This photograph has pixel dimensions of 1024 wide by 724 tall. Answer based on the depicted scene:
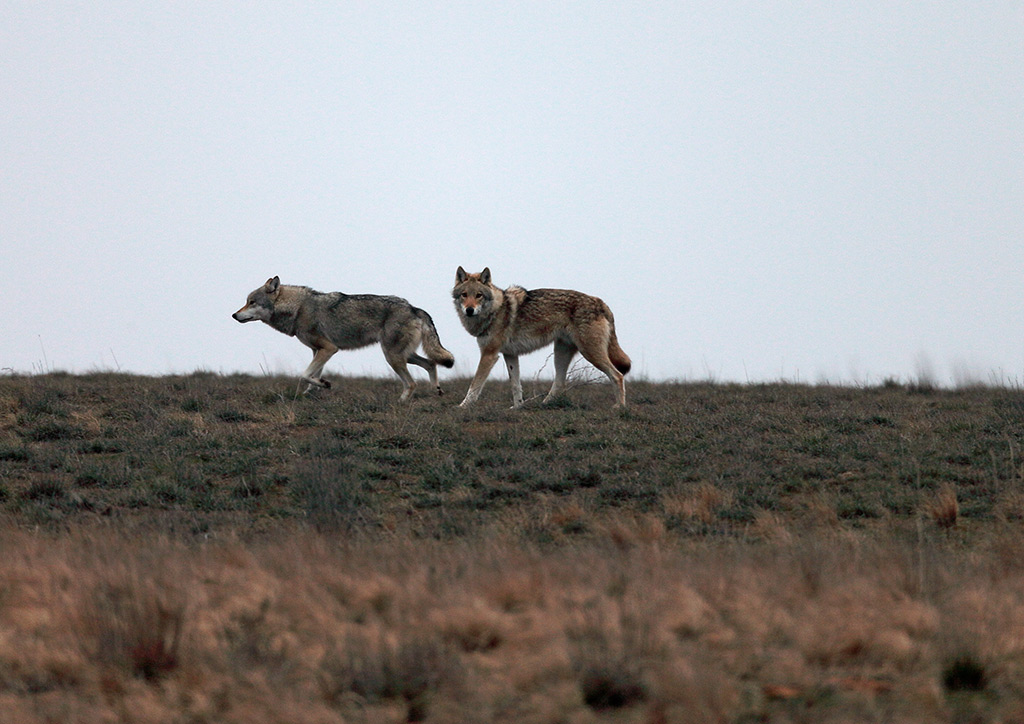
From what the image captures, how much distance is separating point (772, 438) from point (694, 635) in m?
7.12

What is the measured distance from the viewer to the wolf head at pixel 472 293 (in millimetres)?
14371

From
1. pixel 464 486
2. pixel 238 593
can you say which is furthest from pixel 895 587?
pixel 464 486

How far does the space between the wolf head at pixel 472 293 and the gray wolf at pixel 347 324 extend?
93 centimetres

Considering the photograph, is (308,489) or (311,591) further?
(308,489)

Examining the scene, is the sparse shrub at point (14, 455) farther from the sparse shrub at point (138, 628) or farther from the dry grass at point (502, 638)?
the sparse shrub at point (138, 628)

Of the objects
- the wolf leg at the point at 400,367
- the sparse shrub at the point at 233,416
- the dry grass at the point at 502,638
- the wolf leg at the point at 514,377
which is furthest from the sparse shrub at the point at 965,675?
the wolf leg at the point at 400,367

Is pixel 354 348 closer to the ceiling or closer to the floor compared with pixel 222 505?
closer to the ceiling

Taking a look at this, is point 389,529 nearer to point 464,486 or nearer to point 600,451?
point 464,486

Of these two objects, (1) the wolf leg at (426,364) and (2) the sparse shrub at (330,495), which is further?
(1) the wolf leg at (426,364)

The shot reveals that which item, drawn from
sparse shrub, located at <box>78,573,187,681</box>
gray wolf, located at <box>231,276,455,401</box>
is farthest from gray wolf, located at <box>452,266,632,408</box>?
sparse shrub, located at <box>78,573,187,681</box>

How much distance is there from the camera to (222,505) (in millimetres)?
9203

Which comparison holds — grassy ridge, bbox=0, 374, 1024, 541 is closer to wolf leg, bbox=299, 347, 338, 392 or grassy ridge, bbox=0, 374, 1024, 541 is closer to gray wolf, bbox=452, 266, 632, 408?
wolf leg, bbox=299, 347, 338, 392

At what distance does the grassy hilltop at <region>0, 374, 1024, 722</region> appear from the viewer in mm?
4363

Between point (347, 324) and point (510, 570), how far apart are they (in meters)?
10.5
